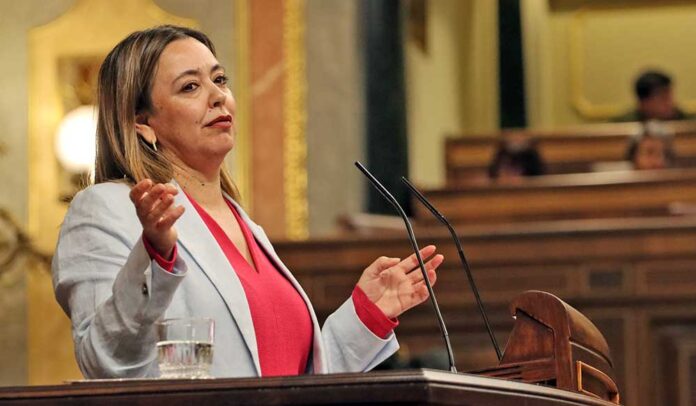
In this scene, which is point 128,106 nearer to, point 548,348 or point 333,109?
point 548,348

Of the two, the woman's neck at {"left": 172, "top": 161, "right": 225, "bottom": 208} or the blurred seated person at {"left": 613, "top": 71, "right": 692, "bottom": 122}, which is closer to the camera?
Answer: the woman's neck at {"left": 172, "top": 161, "right": 225, "bottom": 208}

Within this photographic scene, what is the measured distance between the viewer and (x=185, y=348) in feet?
6.94

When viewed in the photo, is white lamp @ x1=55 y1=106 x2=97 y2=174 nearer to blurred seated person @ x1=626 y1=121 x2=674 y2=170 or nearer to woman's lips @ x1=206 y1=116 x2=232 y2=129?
blurred seated person @ x1=626 y1=121 x2=674 y2=170

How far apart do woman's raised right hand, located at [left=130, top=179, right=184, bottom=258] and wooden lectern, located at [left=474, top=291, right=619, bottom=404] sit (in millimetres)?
629

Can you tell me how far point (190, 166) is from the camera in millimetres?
2727

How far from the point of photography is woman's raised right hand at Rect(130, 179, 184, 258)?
208 cm

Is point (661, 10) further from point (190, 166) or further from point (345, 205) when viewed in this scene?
point (190, 166)

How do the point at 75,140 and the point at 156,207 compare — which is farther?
the point at 75,140

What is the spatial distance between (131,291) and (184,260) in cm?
13

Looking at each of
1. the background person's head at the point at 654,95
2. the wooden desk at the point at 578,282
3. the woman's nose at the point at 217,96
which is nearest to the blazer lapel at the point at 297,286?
the woman's nose at the point at 217,96

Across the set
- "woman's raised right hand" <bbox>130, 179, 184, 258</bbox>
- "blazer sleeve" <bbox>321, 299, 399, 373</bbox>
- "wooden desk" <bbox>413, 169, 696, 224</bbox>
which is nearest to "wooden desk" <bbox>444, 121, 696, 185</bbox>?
"wooden desk" <bbox>413, 169, 696, 224</bbox>

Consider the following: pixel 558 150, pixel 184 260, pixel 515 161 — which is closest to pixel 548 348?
pixel 184 260

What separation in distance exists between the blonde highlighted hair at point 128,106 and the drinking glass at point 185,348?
1.75 feet

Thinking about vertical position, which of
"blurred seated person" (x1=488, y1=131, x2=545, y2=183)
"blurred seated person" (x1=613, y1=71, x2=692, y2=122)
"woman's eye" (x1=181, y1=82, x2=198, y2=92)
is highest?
"blurred seated person" (x1=613, y1=71, x2=692, y2=122)
